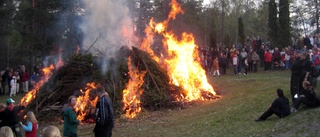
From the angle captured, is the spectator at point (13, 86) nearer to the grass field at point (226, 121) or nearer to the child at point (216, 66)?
the grass field at point (226, 121)

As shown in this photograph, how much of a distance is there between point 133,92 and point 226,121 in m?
5.24

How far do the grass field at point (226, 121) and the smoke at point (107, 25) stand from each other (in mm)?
5275

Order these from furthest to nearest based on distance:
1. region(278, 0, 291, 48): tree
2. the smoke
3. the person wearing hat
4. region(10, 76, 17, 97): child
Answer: region(278, 0, 291, 48): tree
region(10, 76, 17, 97): child
the smoke
the person wearing hat

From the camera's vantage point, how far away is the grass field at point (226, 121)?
9.56 meters

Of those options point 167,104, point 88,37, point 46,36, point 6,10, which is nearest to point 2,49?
point 6,10

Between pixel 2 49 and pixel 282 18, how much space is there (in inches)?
1055

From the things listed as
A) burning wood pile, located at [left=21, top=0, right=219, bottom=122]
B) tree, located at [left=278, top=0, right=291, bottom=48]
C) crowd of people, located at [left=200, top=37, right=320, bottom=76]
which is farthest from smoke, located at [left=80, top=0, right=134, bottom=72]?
tree, located at [left=278, top=0, right=291, bottom=48]

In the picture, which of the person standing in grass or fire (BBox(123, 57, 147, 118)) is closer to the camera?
the person standing in grass

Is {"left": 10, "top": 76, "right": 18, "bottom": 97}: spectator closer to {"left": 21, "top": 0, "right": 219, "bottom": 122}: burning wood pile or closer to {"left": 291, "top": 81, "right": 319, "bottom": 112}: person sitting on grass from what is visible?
{"left": 21, "top": 0, "right": 219, "bottom": 122}: burning wood pile

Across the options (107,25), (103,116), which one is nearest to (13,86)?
(107,25)

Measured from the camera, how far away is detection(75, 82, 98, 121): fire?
14062 millimetres

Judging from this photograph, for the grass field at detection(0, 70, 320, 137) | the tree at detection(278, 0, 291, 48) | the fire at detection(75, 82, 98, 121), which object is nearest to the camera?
the grass field at detection(0, 70, 320, 137)

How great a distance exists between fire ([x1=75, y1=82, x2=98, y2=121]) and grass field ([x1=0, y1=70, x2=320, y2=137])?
90 centimetres

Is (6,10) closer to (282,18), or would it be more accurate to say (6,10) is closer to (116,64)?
(116,64)
